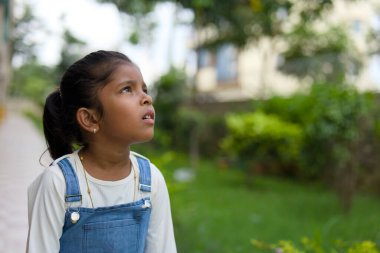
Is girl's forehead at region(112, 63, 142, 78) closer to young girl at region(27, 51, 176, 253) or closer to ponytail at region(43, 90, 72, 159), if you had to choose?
young girl at region(27, 51, 176, 253)

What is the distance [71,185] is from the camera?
130cm

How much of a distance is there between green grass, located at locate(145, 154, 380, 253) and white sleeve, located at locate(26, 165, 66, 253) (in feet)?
4.53

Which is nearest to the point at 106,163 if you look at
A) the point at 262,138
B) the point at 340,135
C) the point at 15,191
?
the point at 15,191

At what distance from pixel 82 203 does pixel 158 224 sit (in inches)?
9.9

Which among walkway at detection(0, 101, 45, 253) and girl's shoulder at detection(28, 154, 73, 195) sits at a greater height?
girl's shoulder at detection(28, 154, 73, 195)

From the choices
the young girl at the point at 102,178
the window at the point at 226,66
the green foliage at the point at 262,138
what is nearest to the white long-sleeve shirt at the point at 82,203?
the young girl at the point at 102,178

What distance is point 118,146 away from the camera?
1393 mm

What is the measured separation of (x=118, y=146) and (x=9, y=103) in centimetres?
4357

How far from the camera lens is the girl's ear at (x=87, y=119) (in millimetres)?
1382

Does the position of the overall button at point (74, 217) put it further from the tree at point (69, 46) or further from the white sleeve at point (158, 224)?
the tree at point (69, 46)

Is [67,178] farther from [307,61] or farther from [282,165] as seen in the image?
[307,61]

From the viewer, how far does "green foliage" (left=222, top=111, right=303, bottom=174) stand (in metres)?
9.23

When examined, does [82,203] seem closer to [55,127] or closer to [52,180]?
[52,180]

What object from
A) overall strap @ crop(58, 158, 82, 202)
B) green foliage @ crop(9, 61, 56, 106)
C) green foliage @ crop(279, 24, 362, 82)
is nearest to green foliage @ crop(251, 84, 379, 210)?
overall strap @ crop(58, 158, 82, 202)
